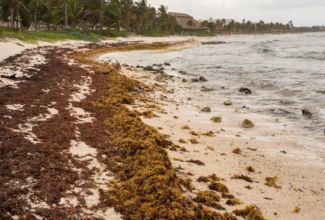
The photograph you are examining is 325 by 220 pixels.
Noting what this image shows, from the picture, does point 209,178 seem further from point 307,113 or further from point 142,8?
point 142,8

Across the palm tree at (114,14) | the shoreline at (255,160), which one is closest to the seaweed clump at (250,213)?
the shoreline at (255,160)

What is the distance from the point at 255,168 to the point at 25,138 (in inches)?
182

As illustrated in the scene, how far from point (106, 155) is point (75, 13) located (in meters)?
44.1

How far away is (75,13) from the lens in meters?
41.9

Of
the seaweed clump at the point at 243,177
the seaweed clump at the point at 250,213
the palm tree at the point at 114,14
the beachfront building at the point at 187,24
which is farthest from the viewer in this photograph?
the beachfront building at the point at 187,24

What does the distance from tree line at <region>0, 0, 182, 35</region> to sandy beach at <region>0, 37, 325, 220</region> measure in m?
26.1

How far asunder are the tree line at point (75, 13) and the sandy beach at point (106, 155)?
85.5ft

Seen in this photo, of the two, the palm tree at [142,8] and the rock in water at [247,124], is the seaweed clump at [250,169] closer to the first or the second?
the rock in water at [247,124]

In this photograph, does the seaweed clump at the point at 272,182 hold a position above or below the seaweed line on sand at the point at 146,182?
below

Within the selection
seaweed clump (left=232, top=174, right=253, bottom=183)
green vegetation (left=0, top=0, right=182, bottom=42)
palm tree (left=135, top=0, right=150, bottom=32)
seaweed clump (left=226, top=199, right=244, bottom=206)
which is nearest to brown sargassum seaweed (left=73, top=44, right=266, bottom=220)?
seaweed clump (left=226, top=199, right=244, bottom=206)

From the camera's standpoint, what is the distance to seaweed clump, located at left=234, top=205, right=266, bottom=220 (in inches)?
132

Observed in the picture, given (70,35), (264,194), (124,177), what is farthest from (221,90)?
(70,35)

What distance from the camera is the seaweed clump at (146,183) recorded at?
3098 mm

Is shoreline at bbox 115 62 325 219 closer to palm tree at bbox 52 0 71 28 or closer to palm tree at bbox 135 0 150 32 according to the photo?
palm tree at bbox 52 0 71 28
